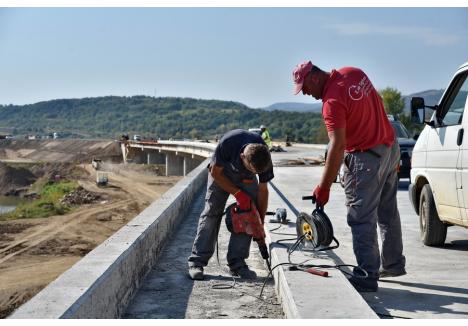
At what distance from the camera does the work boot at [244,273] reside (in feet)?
22.3

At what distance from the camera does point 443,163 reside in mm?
7949

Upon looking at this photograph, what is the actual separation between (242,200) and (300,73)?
49.3 inches

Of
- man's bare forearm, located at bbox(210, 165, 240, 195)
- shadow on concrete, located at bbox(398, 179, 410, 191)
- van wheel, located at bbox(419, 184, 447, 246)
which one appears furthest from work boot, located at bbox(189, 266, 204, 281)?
shadow on concrete, located at bbox(398, 179, 410, 191)

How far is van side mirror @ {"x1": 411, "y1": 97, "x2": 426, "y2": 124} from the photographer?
8.30 metres

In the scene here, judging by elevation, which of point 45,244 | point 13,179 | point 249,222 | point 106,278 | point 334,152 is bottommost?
point 13,179

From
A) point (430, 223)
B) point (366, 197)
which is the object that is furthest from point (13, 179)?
point (366, 197)

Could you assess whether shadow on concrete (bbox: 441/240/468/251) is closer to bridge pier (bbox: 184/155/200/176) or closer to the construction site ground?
→ the construction site ground

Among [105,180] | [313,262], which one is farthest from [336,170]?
[105,180]

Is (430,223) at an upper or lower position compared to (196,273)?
upper

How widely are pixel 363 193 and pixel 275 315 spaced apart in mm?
1260

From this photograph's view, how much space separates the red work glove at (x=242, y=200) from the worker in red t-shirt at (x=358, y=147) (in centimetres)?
73

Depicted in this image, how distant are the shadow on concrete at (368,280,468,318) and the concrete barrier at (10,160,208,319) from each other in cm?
196

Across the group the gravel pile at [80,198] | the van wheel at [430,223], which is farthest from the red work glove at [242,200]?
the gravel pile at [80,198]

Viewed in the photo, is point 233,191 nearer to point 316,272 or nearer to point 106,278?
point 316,272
